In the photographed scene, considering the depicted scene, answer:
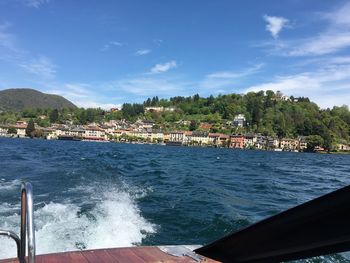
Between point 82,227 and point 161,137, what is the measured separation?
145 meters

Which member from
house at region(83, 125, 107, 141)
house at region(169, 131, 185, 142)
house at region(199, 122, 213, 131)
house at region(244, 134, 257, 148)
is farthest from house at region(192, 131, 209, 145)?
house at region(83, 125, 107, 141)

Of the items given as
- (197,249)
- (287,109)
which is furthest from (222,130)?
(197,249)

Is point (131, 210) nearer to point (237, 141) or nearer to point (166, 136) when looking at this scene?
point (237, 141)

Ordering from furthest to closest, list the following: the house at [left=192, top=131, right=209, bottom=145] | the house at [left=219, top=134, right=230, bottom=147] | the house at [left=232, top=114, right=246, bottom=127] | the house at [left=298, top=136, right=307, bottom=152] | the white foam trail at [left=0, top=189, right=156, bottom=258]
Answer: the house at [left=232, top=114, right=246, bottom=127]
the house at [left=192, top=131, right=209, bottom=145]
the house at [left=219, top=134, right=230, bottom=147]
the house at [left=298, top=136, right=307, bottom=152]
the white foam trail at [left=0, top=189, right=156, bottom=258]

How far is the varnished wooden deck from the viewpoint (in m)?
3.02

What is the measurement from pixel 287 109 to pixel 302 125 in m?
21.0

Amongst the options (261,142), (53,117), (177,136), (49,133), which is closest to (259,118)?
(261,142)

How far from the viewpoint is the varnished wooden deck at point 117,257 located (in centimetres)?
302

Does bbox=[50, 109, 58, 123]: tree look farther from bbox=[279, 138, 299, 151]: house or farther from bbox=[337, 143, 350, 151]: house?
bbox=[337, 143, 350, 151]: house

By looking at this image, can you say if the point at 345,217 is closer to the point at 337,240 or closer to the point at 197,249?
the point at 337,240

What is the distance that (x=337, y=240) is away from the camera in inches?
56.3

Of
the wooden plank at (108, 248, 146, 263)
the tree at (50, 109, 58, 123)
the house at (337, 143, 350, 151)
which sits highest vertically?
the tree at (50, 109, 58, 123)

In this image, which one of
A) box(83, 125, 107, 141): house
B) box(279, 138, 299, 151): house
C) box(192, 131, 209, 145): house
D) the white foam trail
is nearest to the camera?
the white foam trail

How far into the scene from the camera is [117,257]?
10.4ft
